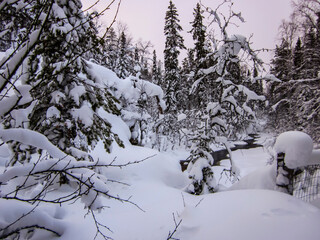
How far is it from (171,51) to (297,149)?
23987 millimetres

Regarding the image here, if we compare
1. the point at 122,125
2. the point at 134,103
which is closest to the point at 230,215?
the point at 122,125

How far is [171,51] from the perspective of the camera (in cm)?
2475

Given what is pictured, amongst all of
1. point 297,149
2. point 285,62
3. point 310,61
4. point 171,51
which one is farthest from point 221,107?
point 171,51

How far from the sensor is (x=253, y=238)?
5.88ft

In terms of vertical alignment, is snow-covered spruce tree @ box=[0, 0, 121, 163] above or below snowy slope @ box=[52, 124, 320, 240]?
above

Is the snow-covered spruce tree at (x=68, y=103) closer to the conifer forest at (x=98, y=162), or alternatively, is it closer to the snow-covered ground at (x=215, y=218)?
the conifer forest at (x=98, y=162)

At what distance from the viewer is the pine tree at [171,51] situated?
24109 millimetres

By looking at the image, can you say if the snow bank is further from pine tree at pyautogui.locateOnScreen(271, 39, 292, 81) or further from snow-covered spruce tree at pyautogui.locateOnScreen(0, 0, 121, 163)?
pine tree at pyautogui.locateOnScreen(271, 39, 292, 81)

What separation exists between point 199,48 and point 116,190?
19.2m

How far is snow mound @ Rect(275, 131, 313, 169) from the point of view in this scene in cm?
254

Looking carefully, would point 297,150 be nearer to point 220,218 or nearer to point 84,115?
point 220,218

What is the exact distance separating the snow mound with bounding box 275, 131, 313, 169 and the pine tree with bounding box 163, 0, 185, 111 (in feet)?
69.6

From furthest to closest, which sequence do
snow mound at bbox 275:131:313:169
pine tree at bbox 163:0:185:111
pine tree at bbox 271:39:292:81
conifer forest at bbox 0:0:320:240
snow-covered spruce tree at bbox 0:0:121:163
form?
1. pine tree at bbox 163:0:185:111
2. pine tree at bbox 271:39:292:81
3. snow-covered spruce tree at bbox 0:0:121:163
4. snow mound at bbox 275:131:313:169
5. conifer forest at bbox 0:0:320:240

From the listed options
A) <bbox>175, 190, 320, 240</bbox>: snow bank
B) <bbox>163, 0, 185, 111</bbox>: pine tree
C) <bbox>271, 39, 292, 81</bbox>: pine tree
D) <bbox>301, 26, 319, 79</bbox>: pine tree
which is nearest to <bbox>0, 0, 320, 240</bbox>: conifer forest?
<bbox>175, 190, 320, 240</bbox>: snow bank
